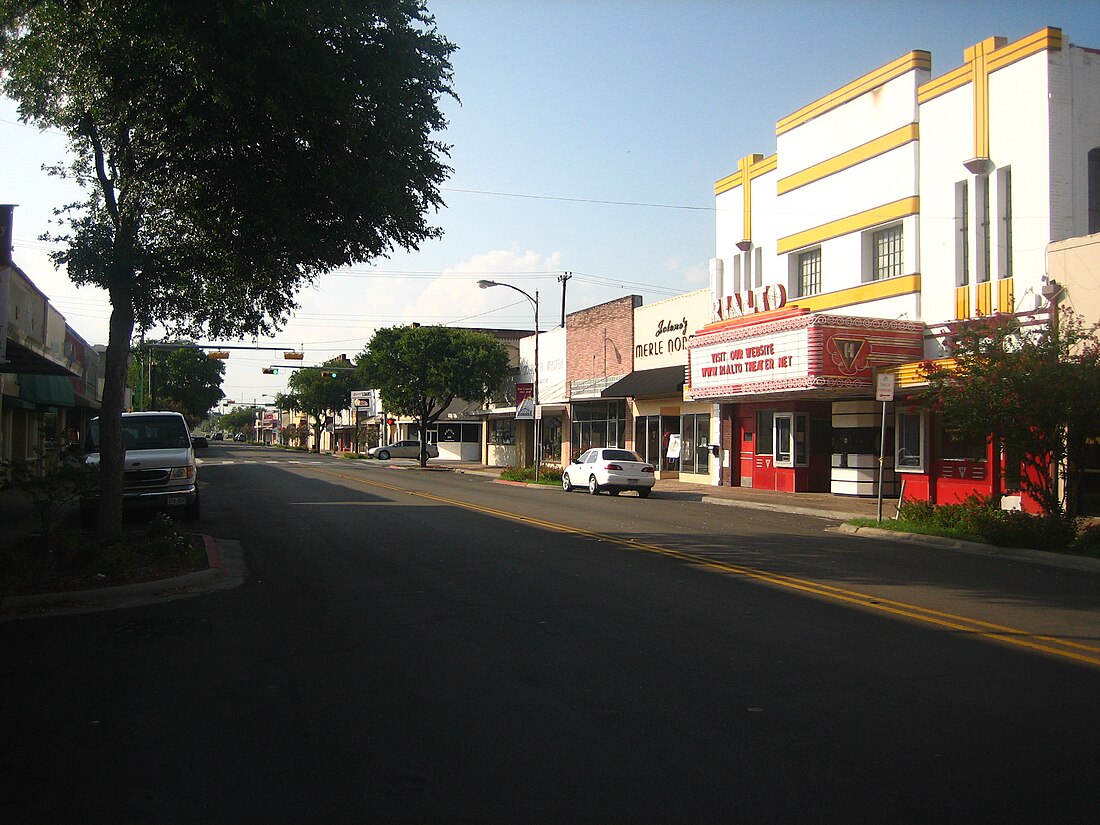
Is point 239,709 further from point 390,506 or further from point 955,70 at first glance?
point 955,70

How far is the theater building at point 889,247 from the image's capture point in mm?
19406

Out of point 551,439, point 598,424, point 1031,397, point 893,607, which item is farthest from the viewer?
point 551,439

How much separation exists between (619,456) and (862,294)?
8.88 meters

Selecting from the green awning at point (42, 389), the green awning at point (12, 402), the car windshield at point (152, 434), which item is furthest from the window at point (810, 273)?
the green awning at point (12, 402)

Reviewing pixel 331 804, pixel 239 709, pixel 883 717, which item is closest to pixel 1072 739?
pixel 883 717

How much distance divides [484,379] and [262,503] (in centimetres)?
2856

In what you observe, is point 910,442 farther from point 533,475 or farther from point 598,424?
point 598,424

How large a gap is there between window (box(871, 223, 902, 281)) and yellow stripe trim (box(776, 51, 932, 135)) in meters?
3.90

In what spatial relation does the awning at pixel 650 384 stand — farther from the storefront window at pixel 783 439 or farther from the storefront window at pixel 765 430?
the storefront window at pixel 783 439

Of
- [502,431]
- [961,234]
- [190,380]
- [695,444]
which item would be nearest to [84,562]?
[961,234]

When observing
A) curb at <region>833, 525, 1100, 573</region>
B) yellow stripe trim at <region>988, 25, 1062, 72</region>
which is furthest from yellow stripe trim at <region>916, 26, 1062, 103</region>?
curb at <region>833, 525, 1100, 573</region>

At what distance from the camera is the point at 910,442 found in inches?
914

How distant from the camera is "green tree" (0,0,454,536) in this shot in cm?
966

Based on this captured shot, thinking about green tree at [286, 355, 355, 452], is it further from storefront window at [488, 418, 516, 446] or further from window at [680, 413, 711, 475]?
window at [680, 413, 711, 475]
